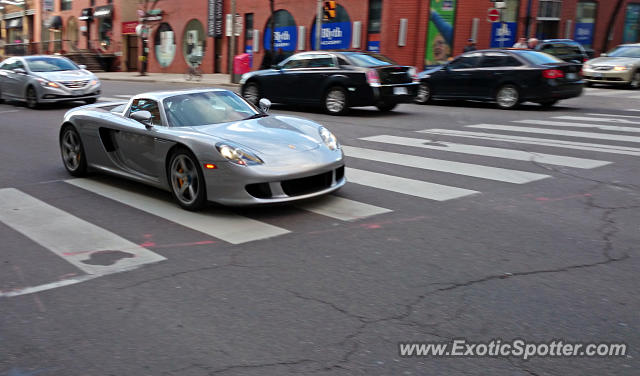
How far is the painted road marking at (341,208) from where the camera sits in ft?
19.7

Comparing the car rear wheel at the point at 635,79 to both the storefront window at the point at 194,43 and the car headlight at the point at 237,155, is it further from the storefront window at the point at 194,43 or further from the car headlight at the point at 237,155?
the storefront window at the point at 194,43

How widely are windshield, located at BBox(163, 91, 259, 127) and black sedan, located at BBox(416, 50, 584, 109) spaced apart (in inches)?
376

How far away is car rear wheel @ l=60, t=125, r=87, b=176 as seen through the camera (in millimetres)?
7941

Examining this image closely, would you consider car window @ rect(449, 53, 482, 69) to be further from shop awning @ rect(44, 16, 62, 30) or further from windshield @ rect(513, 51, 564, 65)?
shop awning @ rect(44, 16, 62, 30)

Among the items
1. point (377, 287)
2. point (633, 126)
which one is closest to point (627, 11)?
point (633, 126)

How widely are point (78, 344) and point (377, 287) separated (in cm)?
191

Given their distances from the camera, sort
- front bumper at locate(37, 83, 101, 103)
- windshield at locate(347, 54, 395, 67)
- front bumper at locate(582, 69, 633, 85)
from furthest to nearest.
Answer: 1. front bumper at locate(582, 69, 633, 85)
2. front bumper at locate(37, 83, 101, 103)
3. windshield at locate(347, 54, 395, 67)

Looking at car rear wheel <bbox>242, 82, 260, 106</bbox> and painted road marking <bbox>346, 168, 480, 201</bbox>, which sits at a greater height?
car rear wheel <bbox>242, 82, 260, 106</bbox>

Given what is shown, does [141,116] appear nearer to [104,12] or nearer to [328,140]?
[328,140]

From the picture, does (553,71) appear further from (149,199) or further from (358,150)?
(149,199)

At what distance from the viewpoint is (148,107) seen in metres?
6.99

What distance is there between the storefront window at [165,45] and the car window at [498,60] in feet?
102

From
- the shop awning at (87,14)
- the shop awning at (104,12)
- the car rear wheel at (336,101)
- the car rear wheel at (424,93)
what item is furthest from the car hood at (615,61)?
the shop awning at (87,14)

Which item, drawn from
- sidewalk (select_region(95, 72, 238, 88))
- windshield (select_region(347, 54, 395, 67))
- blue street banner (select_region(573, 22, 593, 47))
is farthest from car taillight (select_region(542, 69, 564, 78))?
blue street banner (select_region(573, 22, 593, 47))
